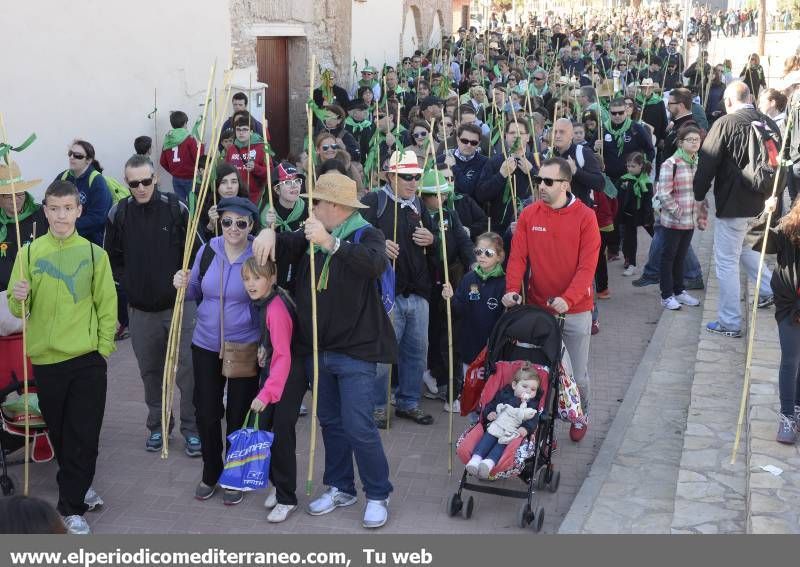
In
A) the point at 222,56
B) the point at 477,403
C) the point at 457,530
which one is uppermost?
the point at 222,56

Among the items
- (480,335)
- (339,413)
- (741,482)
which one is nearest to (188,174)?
(480,335)

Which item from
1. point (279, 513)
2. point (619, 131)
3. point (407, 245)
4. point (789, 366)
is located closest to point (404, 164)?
point (407, 245)

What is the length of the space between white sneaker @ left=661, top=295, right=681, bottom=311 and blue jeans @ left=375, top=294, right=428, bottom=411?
3.45 m

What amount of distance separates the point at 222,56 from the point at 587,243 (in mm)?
9161

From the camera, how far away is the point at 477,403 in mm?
5934

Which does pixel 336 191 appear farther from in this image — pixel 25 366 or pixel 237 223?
pixel 25 366

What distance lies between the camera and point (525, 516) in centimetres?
536

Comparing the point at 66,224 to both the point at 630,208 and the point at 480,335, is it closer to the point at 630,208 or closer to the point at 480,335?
the point at 480,335

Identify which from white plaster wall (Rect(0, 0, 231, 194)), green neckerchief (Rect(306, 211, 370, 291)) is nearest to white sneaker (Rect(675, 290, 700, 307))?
green neckerchief (Rect(306, 211, 370, 291))

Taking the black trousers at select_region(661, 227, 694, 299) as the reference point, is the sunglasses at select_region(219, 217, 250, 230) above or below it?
above

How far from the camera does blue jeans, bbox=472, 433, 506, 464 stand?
5.45m

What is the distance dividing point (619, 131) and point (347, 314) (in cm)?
651

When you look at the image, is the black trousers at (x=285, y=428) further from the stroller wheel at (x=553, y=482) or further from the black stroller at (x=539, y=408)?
the stroller wheel at (x=553, y=482)

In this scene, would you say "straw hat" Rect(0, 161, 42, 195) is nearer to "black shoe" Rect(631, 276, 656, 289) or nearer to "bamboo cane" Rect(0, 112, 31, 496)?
"bamboo cane" Rect(0, 112, 31, 496)
